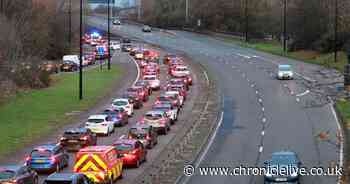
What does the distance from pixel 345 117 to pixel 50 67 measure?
44597mm

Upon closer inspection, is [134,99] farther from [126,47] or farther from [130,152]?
[126,47]

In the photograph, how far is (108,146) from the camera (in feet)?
113

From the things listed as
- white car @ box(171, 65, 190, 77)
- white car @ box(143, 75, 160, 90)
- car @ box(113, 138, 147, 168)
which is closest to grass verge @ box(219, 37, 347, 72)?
white car @ box(171, 65, 190, 77)

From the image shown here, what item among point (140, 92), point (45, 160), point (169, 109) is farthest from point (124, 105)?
point (45, 160)

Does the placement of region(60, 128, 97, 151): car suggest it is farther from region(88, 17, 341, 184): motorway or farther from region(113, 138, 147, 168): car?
region(88, 17, 341, 184): motorway

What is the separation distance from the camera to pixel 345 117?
5125 cm

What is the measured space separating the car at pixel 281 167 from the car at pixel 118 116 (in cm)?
1964

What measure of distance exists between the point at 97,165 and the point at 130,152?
5511 millimetres

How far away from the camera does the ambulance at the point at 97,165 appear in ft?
102

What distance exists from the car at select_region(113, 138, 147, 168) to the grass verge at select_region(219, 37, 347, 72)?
48.5 metres

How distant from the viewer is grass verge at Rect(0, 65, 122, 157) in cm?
4756

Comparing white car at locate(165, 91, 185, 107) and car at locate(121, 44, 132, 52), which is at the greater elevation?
car at locate(121, 44, 132, 52)

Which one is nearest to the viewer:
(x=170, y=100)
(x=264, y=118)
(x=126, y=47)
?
(x=264, y=118)

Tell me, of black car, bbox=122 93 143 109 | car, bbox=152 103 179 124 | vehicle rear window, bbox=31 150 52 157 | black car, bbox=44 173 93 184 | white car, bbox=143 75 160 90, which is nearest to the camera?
black car, bbox=44 173 93 184
